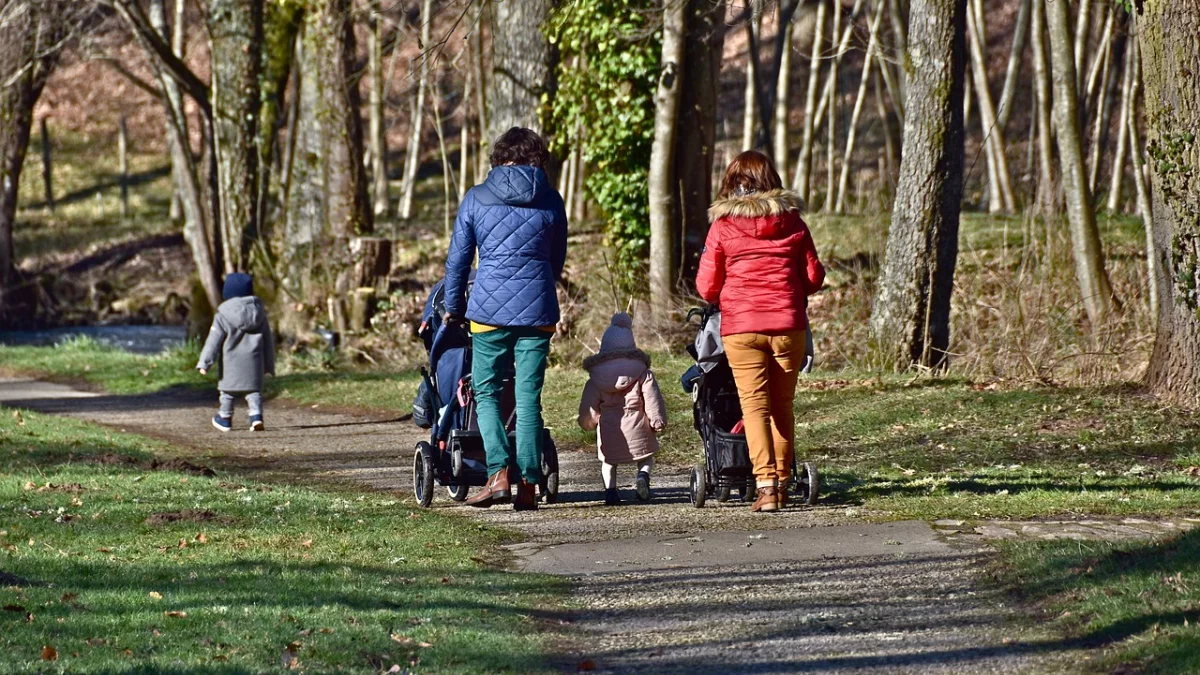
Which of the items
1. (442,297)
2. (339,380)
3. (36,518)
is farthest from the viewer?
(339,380)

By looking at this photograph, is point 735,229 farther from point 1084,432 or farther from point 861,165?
point 861,165

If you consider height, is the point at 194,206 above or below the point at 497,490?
above

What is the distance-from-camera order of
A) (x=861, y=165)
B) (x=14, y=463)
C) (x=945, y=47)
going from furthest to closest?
(x=861, y=165), (x=945, y=47), (x=14, y=463)

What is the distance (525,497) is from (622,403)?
83 cm

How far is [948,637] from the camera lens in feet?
19.9

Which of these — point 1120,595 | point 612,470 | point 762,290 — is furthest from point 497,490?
point 1120,595

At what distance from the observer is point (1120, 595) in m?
6.34

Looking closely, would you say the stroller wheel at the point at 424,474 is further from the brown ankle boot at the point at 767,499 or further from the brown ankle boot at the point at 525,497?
the brown ankle boot at the point at 767,499

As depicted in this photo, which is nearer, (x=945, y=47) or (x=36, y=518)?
(x=36, y=518)

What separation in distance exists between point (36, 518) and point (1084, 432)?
7.43 metres

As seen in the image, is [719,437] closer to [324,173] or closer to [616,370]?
[616,370]

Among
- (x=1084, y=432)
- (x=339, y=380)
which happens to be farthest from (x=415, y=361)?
(x=1084, y=432)

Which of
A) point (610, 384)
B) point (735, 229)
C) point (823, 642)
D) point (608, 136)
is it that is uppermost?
point (608, 136)

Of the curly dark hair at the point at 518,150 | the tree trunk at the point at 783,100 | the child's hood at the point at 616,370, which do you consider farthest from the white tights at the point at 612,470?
the tree trunk at the point at 783,100
